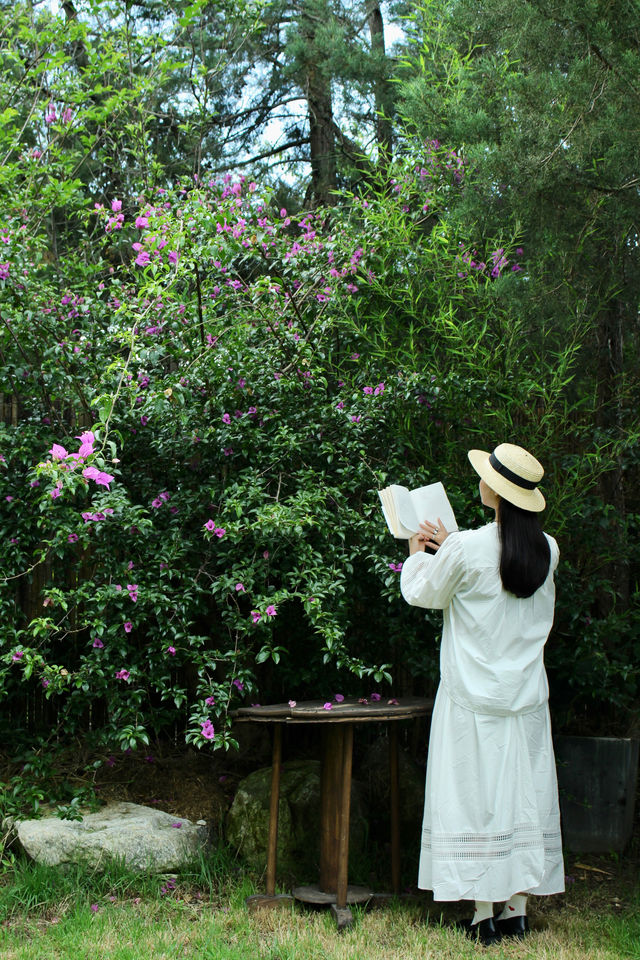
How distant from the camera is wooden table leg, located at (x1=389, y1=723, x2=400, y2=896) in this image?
372 centimetres

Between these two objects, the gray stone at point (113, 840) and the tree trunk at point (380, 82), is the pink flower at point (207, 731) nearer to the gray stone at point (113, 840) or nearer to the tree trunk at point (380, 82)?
the gray stone at point (113, 840)

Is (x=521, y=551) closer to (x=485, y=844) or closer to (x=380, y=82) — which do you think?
(x=485, y=844)

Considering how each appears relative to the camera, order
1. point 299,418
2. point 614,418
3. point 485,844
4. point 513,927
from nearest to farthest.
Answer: point 485,844 → point 513,927 → point 299,418 → point 614,418

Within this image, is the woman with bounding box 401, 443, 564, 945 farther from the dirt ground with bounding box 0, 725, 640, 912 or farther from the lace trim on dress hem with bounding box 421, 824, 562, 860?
the dirt ground with bounding box 0, 725, 640, 912

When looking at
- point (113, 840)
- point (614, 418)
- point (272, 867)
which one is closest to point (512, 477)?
point (614, 418)

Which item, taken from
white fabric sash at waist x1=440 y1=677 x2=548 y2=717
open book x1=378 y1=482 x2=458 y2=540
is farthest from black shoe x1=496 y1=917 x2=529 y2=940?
open book x1=378 y1=482 x2=458 y2=540

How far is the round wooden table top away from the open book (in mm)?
670

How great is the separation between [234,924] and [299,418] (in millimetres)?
2135

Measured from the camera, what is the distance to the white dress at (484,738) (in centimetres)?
318

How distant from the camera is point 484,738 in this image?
323 cm

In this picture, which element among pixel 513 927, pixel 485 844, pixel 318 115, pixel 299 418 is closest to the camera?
pixel 485 844

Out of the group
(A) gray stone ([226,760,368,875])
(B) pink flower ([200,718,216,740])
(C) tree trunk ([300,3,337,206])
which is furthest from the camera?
(C) tree trunk ([300,3,337,206])

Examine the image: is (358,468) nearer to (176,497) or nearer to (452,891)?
(176,497)

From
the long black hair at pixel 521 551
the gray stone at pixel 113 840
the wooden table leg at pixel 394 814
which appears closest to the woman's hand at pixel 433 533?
the long black hair at pixel 521 551
